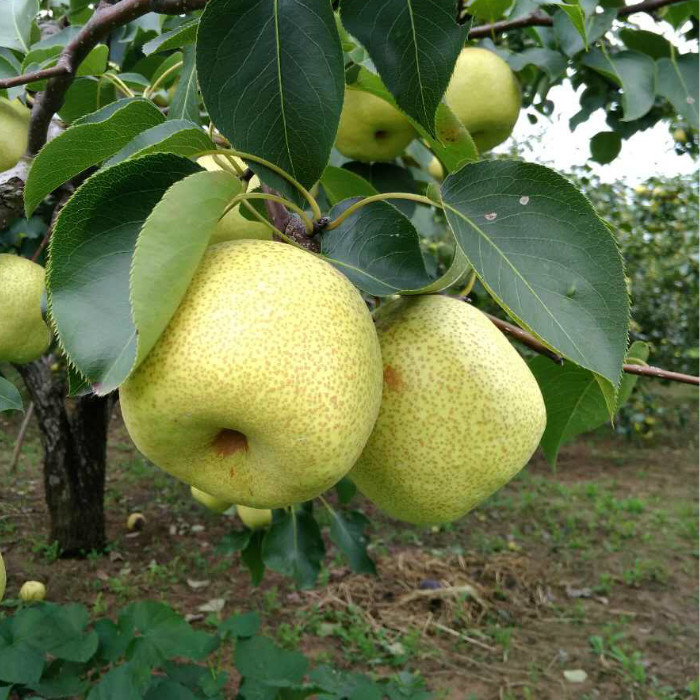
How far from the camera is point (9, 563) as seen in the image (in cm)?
441

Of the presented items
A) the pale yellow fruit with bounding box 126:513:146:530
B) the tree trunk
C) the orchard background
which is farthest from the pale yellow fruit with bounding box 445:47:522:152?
the pale yellow fruit with bounding box 126:513:146:530

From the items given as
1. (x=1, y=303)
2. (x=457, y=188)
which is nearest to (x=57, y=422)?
(x=1, y=303)

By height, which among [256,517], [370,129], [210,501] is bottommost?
[256,517]

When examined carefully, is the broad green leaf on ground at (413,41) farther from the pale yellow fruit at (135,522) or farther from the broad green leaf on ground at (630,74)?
the pale yellow fruit at (135,522)

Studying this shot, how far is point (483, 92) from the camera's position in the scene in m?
1.90

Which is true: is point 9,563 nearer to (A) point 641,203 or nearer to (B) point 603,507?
(B) point 603,507

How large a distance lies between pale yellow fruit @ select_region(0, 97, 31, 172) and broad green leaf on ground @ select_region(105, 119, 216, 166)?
74 cm

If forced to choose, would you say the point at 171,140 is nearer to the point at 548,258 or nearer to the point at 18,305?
the point at 548,258

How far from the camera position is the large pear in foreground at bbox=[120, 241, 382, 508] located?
63 cm

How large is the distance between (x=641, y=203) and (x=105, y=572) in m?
4.92

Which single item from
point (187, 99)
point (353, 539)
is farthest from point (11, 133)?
point (353, 539)

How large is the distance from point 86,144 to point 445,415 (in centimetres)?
48

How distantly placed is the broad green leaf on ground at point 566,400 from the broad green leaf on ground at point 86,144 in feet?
2.40

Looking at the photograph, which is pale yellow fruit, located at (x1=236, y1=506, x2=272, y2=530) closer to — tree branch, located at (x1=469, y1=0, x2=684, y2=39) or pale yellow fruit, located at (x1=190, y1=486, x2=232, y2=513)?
pale yellow fruit, located at (x1=190, y1=486, x2=232, y2=513)
